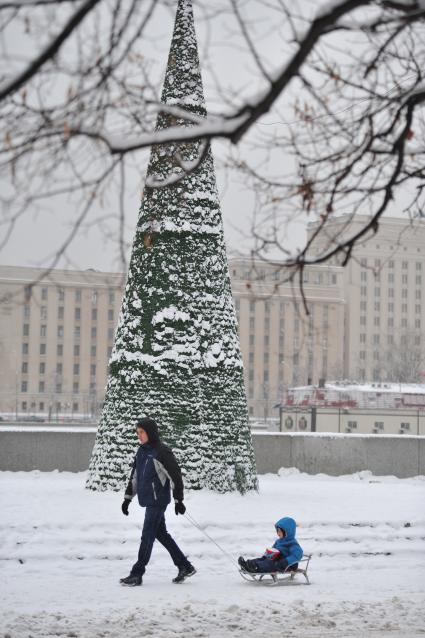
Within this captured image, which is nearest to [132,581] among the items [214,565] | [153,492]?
[153,492]

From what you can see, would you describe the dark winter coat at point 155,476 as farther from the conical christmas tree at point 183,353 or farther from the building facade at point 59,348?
the building facade at point 59,348

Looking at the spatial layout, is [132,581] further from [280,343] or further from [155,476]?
[280,343]

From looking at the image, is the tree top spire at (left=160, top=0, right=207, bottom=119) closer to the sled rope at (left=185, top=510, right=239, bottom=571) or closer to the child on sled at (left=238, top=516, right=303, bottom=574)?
the sled rope at (left=185, top=510, right=239, bottom=571)

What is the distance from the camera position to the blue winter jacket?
9.95 meters

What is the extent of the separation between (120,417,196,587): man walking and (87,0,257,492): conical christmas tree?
449cm

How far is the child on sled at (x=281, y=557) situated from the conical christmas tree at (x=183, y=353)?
14.2 ft

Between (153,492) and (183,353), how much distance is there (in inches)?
207

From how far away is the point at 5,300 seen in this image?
19.6 feet

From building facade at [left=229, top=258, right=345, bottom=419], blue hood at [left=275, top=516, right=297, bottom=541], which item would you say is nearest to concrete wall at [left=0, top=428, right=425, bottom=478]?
blue hood at [left=275, top=516, right=297, bottom=541]

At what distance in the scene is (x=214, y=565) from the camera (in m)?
11.1

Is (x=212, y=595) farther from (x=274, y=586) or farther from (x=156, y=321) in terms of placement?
(x=156, y=321)

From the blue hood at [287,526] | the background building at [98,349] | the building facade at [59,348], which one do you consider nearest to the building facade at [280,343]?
the background building at [98,349]

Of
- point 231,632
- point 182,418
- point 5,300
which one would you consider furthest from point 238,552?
point 5,300

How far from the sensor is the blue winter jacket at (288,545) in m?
9.95
